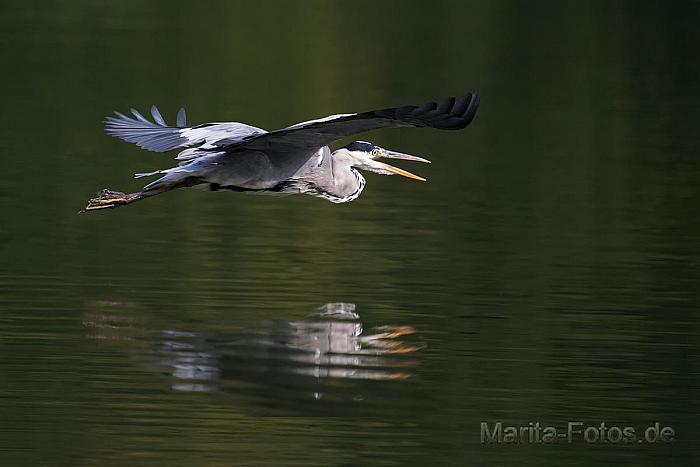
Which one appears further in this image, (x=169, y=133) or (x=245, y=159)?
(x=169, y=133)

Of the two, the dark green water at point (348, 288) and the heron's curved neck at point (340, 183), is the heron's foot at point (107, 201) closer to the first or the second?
the dark green water at point (348, 288)

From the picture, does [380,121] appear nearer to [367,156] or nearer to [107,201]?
[107,201]

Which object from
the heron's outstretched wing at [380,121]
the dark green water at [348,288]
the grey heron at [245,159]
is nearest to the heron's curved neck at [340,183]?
the grey heron at [245,159]

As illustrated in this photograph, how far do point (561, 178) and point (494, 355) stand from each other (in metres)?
10.3

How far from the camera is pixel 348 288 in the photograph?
14484 millimetres

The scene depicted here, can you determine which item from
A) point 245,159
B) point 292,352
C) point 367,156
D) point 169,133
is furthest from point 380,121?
point 367,156

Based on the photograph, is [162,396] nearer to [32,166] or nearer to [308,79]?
[32,166]

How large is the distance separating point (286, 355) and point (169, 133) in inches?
112

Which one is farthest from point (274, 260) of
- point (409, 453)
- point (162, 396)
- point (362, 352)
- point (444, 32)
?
point (444, 32)

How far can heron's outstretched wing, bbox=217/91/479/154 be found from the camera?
11.2 metres

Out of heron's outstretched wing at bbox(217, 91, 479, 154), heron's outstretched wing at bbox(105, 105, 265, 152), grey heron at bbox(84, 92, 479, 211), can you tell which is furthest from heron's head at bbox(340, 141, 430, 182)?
heron's outstretched wing at bbox(217, 91, 479, 154)

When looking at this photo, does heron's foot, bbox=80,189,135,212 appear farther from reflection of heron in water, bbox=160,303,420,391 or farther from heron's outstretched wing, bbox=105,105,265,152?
reflection of heron in water, bbox=160,303,420,391

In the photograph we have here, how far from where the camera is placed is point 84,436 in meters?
9.82

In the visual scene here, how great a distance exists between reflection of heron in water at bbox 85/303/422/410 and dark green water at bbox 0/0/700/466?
1.0 inches
